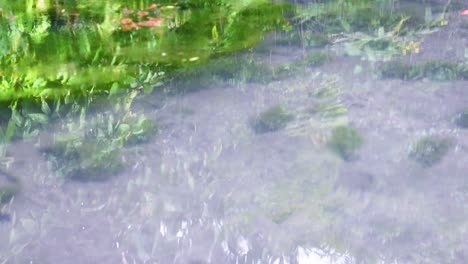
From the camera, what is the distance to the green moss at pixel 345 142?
9.40 ft

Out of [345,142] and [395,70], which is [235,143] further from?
[395,70]

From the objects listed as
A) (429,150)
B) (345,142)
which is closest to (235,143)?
(345,142)

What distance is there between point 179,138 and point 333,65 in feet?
4.66

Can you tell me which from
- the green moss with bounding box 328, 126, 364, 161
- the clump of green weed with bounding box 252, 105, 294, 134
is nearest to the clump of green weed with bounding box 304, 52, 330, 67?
the clump of green weed with bounding box 252, 105, 294, 134

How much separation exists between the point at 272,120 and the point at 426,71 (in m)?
1.25

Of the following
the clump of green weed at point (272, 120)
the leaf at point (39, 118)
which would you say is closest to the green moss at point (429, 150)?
the clump of green weed at point (272, 120)

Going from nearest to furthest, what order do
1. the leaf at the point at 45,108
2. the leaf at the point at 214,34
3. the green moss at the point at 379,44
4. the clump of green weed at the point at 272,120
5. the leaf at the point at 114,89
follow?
the clump of green weed at the point at 272,120, the leaf at the point at 45,108, the leaf at the point at 114,89, the green moss at the point at 379,44, the leaf at the point at 214,34

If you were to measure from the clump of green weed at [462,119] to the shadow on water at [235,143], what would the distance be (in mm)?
11

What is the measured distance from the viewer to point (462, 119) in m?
3.21

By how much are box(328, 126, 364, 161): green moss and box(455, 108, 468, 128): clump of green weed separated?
561mm

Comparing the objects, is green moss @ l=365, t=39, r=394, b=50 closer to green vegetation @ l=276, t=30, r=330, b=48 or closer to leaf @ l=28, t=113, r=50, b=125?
green vegetation @ l=276, t=30, r=330, b=48

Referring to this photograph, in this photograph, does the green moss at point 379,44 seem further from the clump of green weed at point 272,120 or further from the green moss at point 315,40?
the clump of green weed at point 272,120

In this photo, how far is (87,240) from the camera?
2.23 meters

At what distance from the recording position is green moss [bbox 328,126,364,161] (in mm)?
2865
